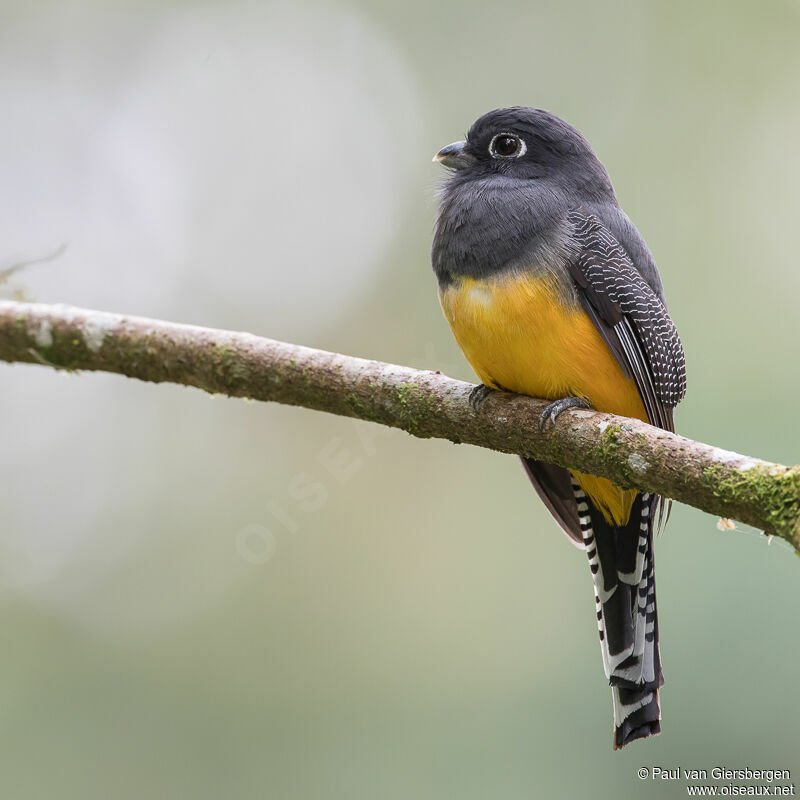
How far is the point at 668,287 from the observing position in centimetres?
646

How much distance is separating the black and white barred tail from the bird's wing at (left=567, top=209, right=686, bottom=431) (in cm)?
47

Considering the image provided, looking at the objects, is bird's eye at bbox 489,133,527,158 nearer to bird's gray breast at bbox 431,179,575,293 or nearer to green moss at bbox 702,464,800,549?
bird's gray breast at bbox 431,179,575,293

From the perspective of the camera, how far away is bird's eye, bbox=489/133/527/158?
409cm

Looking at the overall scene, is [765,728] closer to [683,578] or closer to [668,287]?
[683,578]

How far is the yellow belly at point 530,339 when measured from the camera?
11.1 feet

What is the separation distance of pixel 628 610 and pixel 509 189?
6.05ft

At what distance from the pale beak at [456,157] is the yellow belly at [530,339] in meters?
0.87

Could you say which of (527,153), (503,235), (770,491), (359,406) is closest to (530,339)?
(503,235)

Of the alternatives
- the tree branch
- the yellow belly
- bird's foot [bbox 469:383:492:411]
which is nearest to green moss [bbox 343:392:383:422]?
the tree branch

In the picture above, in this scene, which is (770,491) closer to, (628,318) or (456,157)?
(628,318)

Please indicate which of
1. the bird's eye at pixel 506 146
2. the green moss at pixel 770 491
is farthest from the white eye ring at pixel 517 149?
the green moss at pixel 770 491

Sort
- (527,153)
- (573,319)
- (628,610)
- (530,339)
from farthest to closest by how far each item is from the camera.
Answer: (527,153)
(628,610)
(573,319)
(530,339)

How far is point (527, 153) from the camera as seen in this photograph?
13.3 feet

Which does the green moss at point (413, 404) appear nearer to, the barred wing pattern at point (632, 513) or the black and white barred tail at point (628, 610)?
the barred wing pattern at point (632, 513)
